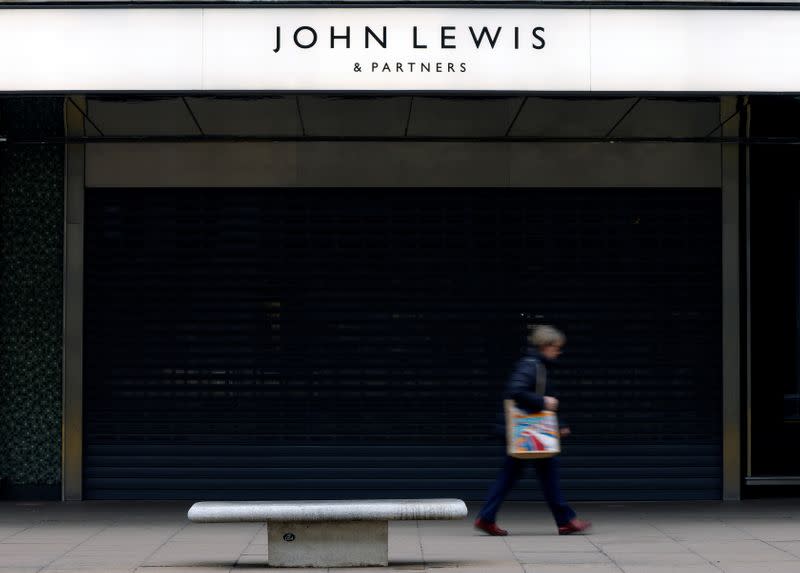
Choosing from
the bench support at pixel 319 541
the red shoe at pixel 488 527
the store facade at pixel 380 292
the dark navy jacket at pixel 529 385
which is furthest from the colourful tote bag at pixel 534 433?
the store facade at pixel 380 292

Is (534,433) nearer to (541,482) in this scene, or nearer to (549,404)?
(549,404)

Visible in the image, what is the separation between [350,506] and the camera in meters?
8.09

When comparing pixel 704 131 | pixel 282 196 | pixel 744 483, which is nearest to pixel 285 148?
pixel 282 196

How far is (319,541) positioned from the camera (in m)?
8.23

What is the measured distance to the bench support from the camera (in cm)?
822

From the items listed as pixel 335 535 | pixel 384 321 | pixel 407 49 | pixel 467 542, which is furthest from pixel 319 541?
pixel 384 321

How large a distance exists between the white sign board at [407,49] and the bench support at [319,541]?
3548 mm

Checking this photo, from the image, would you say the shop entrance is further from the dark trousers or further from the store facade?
the dark trousers

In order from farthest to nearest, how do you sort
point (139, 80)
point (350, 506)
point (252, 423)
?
point (252, 423)
point (139, 80)
point (350, 506)

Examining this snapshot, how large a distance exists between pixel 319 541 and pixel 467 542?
1.57m

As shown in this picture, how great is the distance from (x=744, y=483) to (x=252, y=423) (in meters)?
5.12

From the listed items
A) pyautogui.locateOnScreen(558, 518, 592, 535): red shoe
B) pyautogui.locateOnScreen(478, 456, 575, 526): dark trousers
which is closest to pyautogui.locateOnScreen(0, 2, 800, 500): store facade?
pyautogui.locateOnScreen(558, 518, 592, 535): red shoe

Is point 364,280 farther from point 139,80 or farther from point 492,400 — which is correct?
point 139,80

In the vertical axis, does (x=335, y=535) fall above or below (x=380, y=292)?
below
